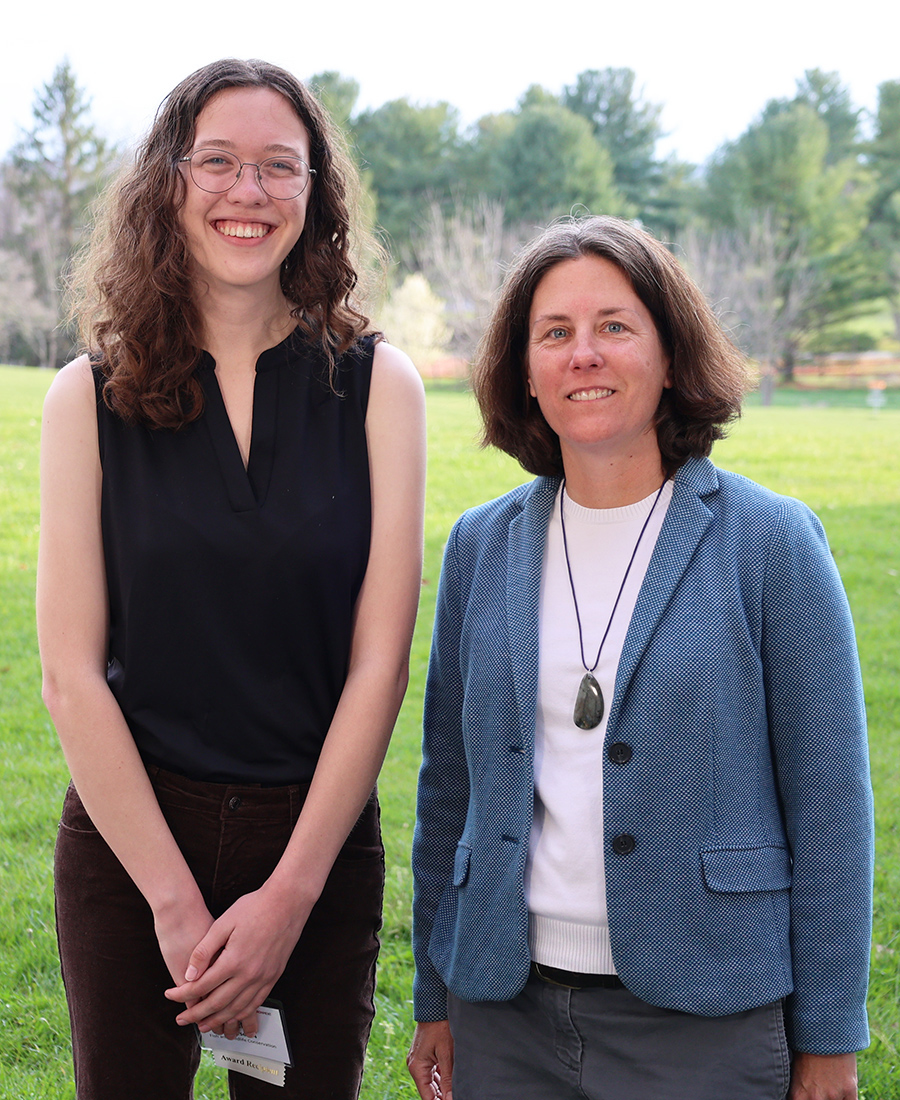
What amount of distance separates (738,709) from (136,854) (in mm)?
1164

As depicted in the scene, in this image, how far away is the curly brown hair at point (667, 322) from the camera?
202cm

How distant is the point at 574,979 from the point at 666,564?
76cm

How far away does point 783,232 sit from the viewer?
174 ft

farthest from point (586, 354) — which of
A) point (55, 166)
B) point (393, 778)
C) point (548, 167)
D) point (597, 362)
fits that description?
point (55, 166)

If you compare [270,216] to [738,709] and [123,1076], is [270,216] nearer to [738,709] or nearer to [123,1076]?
[738,709]

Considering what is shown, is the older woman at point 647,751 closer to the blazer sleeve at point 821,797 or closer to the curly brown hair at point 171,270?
the blazer sleeve at point 821,797

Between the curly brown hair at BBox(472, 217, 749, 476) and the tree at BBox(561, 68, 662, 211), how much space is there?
5959 centimetres

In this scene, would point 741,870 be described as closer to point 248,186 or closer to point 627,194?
point 248,186

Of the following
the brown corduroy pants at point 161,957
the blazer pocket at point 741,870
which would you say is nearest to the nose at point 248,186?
the brown corduroy pants at point 161,957

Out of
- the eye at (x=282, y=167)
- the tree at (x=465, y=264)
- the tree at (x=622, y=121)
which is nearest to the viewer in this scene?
the eye at (x=282, y=167)

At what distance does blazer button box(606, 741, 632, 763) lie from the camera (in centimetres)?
184

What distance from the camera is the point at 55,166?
5469cm

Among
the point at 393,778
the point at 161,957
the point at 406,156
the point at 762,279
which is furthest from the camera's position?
the point at 406,156

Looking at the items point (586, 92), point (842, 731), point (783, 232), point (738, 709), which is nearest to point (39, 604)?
point (738, 709)
